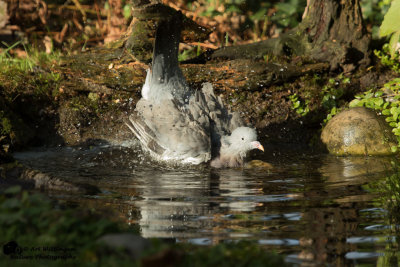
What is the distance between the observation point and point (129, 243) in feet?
9.32

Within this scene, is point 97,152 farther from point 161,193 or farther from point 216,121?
point 161,193

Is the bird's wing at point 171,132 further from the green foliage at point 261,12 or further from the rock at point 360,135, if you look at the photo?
the green foliage at point 261,12

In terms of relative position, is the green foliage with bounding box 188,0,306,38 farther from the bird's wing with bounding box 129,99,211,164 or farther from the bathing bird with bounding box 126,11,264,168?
the bird's wing with bounding box 129,99,211,164

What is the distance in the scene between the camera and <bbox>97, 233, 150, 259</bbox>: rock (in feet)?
9.25

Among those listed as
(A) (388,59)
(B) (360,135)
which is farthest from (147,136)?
(A) (388,59)

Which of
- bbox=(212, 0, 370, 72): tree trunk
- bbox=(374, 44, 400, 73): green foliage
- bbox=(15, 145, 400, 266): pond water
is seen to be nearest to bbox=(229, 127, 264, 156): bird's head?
bbox=(15, 145, 400, 266): pond water

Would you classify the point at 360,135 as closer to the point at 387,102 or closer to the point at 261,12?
the point at 387,102

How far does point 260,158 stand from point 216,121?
0.75 m

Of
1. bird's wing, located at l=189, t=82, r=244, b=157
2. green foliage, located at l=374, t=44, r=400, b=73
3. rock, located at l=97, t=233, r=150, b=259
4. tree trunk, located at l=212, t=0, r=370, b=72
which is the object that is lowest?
rock, located at l=97, t=233, r=150, b=259

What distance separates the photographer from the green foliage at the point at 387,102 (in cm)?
700

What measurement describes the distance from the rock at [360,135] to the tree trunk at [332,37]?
50.9 inches

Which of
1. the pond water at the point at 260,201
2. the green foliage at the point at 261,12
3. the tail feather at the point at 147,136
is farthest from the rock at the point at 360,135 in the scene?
the green foliage at the point at 261,12

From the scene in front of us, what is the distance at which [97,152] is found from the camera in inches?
291

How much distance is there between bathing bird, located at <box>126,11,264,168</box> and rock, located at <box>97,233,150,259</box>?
3625 millimetres
